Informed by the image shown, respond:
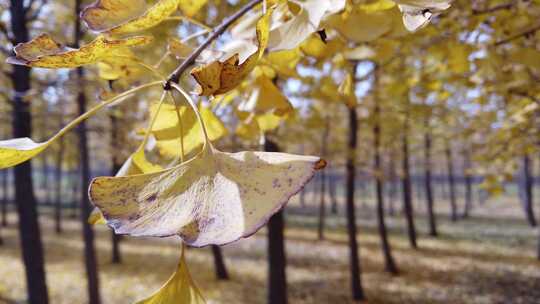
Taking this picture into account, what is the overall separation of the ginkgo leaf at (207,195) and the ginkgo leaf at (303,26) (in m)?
0.16

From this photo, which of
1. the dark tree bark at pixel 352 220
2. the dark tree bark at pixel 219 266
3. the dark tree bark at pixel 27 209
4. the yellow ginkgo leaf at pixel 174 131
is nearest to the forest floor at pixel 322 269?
the dark tree bark at pixel 219 266

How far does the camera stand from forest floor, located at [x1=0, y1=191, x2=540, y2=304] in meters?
8.28

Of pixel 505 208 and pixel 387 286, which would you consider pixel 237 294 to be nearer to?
pixel 387 286

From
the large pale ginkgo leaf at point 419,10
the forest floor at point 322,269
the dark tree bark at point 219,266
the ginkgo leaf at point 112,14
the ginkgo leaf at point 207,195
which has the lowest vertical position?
the forest floor at point 322,269

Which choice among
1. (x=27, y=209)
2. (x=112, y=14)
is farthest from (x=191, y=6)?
(x=27, y=209)

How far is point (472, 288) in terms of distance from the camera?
335 inches

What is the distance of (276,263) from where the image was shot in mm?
5836

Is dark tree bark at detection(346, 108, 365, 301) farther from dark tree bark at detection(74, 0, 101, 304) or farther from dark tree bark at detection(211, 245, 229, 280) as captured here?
dark tree bark at detection(74, 0, 101, 304)

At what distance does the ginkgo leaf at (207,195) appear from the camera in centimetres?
32

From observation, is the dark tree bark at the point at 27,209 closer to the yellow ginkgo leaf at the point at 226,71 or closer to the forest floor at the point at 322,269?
the forest floor at the point at 322,269

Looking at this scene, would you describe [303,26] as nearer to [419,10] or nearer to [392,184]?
[419,10]

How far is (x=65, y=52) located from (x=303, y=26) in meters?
0.26

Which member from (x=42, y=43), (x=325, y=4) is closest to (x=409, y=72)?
(x=325, y=4)

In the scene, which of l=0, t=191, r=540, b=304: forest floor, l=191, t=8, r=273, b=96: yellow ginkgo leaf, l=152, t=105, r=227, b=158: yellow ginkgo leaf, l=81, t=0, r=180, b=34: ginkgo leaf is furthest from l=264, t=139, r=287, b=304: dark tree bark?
l=191, t=8, r=273, b=96: yellow ginkgo leaf
